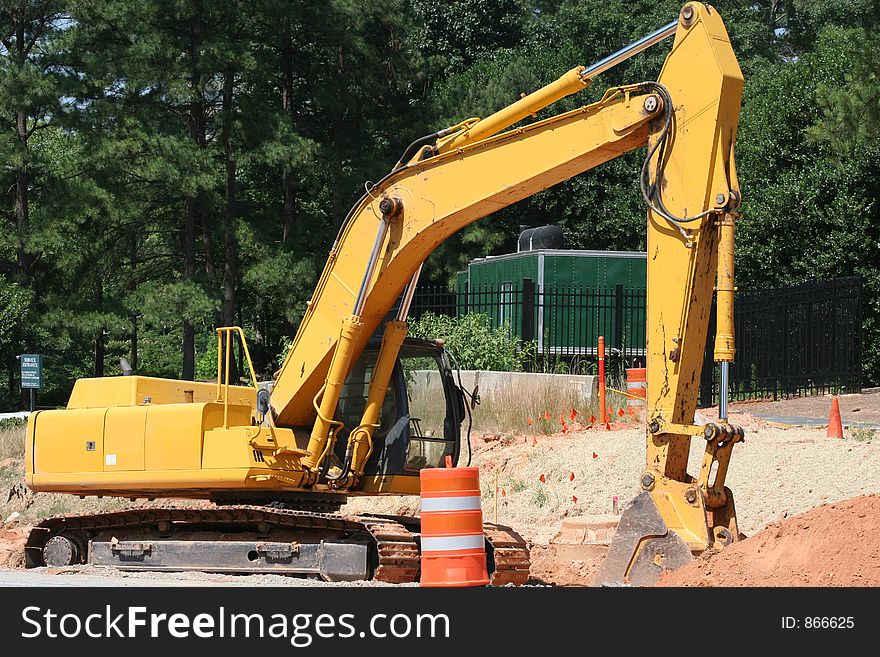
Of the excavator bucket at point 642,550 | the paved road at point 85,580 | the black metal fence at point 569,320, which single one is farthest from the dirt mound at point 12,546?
the black metal fence at point 569,320

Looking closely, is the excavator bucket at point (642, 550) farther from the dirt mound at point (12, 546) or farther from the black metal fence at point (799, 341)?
the black metal fence at point (799, 341)

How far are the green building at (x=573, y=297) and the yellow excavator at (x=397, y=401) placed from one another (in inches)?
479

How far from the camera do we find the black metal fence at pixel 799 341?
847 inches

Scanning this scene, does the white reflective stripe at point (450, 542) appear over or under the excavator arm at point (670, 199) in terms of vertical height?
under

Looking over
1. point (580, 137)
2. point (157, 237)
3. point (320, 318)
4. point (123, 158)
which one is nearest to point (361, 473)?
point (320, 318)

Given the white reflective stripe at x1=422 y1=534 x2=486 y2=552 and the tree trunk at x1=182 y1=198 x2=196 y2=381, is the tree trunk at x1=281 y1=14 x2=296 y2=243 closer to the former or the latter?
the tree trunk at x1=182 y1=198 x2=196 y2=381

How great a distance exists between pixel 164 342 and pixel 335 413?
36.4 metres

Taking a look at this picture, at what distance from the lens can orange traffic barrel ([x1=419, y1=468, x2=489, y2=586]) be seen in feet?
28.7

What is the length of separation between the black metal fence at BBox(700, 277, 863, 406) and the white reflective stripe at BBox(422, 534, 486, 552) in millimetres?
13495

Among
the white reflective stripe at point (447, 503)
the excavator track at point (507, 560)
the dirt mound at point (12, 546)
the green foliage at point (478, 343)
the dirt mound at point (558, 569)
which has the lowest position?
the dirt mound at point (12, 546)

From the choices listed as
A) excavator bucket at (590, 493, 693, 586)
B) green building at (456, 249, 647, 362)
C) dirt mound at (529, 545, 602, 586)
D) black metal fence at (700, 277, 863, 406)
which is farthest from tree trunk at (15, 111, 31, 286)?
excavator bucket at (590, 493, 693, 586)

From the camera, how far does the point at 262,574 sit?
1130 centimetres

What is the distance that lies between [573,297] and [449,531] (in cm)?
1727

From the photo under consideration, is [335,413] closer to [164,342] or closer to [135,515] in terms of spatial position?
[135,515]
